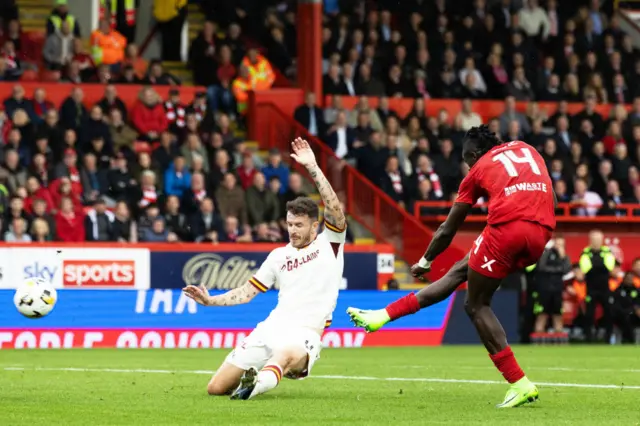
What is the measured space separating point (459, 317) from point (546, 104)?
358 inches

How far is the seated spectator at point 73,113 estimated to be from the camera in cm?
2475

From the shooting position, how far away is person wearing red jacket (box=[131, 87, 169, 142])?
2561 centimetres

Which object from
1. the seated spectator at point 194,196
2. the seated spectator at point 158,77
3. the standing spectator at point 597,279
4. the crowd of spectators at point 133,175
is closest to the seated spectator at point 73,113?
the crowd of spectators at point 133,175

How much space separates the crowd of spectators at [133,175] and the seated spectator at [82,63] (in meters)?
0.74

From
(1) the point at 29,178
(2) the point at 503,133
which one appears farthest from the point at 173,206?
(2) the point at 503,133

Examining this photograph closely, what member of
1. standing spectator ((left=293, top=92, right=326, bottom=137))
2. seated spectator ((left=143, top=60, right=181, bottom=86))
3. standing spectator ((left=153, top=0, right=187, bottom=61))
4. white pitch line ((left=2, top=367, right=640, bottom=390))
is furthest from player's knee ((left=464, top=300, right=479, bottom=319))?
standing spectator ((left=153, top=0, right=187, bottom=61))

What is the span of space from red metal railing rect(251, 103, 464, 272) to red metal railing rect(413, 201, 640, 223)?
Answer: 2.56ft

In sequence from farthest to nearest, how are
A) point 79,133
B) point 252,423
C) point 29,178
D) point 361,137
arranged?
point 361,137 → point 79,133 → point 29,178 → point 252,423

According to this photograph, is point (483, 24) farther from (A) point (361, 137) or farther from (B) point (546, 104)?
(A) point (361, 137)

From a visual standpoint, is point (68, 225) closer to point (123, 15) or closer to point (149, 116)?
point (149, 116)

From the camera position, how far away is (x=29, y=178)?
74.6ft

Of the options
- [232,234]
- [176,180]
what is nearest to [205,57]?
[176,180]

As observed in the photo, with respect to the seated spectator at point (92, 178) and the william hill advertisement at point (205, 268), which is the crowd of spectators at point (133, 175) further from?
the william hill advertisement at point (205, 268)

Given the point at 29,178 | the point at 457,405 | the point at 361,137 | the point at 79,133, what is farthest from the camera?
the point at 361,137
